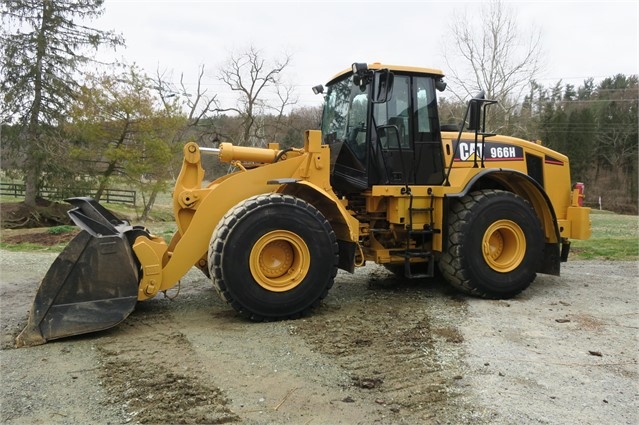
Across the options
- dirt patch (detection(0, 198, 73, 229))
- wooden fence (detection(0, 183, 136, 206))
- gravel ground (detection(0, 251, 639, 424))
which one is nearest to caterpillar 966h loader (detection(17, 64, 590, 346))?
gravel ground (detection(0, 251, 639, 424))

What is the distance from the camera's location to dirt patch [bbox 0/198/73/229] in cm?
1848

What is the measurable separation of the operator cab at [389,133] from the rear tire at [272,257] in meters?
1.15

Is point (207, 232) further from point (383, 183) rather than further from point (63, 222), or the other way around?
point (63, 222)

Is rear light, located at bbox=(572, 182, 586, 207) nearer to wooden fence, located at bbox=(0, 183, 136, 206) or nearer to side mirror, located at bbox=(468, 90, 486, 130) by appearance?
side mirror, located at bbox=(468, 90, 486, 130)

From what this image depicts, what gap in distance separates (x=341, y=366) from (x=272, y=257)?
1.56 m

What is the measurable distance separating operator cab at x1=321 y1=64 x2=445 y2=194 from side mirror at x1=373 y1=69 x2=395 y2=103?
2cm

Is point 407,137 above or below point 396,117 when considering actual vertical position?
below

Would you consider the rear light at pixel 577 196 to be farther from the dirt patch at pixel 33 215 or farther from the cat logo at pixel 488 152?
the dirt patch at pixel 33 215

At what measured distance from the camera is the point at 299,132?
30.5 metres

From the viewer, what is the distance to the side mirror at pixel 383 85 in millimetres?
5297

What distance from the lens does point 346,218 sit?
5.23 m

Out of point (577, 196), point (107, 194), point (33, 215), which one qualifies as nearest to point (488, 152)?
point (577, 196)

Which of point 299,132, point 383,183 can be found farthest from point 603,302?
point 299,132

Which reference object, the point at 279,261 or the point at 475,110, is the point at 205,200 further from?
the point at 475,110
